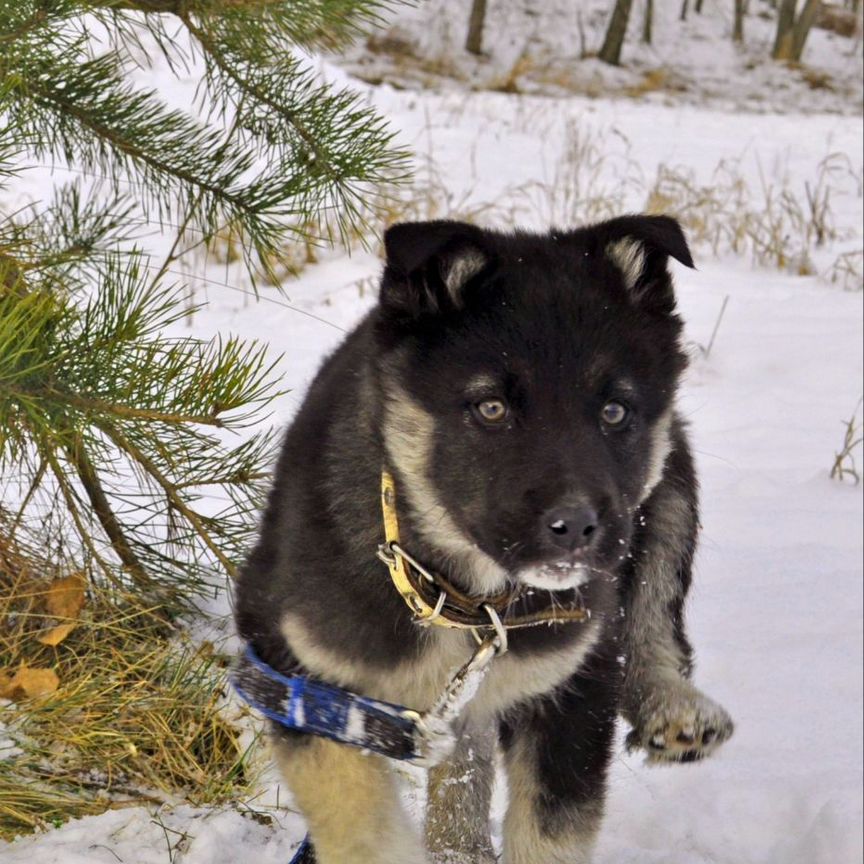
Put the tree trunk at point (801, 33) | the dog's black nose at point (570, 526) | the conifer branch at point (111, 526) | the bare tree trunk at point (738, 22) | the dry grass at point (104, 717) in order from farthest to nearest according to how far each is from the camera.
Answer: the bare tree trunk at point (738, 22), the tree trunk at point (801, 33), the conifer branch at point (111, 526), the dry grass at point (104, 717), the dog's black nose at point (570, 526)

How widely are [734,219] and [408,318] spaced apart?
6618mm

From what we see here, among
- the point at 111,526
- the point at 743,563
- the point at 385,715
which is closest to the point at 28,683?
the point at 111,526

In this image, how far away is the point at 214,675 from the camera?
3.58 m

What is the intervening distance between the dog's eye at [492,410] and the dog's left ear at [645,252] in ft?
1.59

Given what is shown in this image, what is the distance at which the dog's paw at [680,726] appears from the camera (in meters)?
3.20

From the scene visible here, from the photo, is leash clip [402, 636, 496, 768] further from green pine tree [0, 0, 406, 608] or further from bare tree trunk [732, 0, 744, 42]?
bare tree trunk [732, 0, 744, 42]

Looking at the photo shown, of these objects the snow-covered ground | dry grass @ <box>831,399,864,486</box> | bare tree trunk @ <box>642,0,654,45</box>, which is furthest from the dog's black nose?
bare tree trunk @ <box>642,0,654,45</box>

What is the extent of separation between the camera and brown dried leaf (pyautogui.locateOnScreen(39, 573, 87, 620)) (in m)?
3.51

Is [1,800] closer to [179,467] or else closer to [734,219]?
[179,467]

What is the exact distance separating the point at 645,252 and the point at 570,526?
80 cm

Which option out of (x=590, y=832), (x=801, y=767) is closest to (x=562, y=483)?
(x=590, y=832)

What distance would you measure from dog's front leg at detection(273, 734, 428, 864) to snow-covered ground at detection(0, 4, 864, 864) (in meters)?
0.56

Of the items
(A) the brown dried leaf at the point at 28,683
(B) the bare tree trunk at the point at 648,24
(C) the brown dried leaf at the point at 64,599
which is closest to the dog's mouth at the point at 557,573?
(A) the brown dried leaf at the point at 28,683

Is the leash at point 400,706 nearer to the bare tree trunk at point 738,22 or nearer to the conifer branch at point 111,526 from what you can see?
the conifer branch at point 111,526
